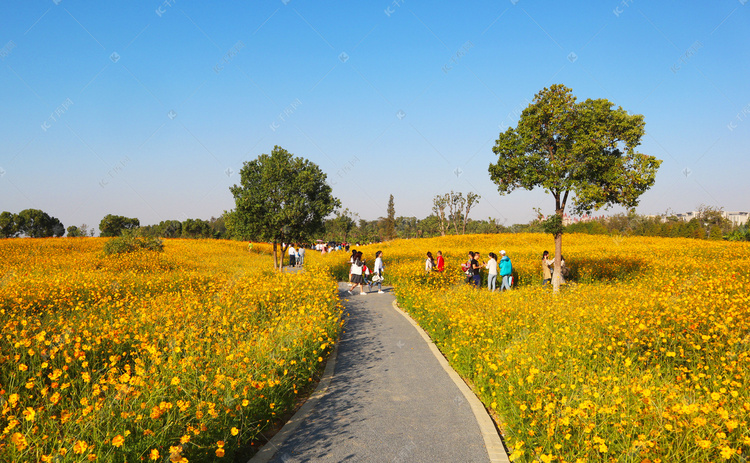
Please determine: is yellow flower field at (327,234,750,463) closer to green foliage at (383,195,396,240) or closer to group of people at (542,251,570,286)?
group of people at (542,251,570,286)

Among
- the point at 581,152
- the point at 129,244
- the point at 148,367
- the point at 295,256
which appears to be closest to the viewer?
the point at 148,367

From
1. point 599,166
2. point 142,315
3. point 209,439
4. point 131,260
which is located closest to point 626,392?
point 209,439

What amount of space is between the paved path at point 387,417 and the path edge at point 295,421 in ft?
0.11

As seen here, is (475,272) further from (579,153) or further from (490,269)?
(579,153)

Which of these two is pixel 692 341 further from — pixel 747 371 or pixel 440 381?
pixel 440 381

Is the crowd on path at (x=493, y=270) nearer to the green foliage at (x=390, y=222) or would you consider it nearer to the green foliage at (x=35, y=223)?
the green foliage at (x=390, y=222)

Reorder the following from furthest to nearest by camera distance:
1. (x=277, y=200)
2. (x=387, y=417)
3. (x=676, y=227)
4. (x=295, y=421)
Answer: (x=676, y=227) < (x=277, y=200) < (x=387, y=417) < (x=295, y=421)

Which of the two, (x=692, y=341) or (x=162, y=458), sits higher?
(x=692, y=341)

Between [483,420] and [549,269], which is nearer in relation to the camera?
[483,420]

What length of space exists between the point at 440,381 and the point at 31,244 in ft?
96.8

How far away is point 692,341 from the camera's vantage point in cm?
616

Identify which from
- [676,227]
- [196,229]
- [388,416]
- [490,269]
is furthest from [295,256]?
[676,227]

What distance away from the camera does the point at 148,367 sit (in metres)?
5.56

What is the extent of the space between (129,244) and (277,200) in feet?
36.3
